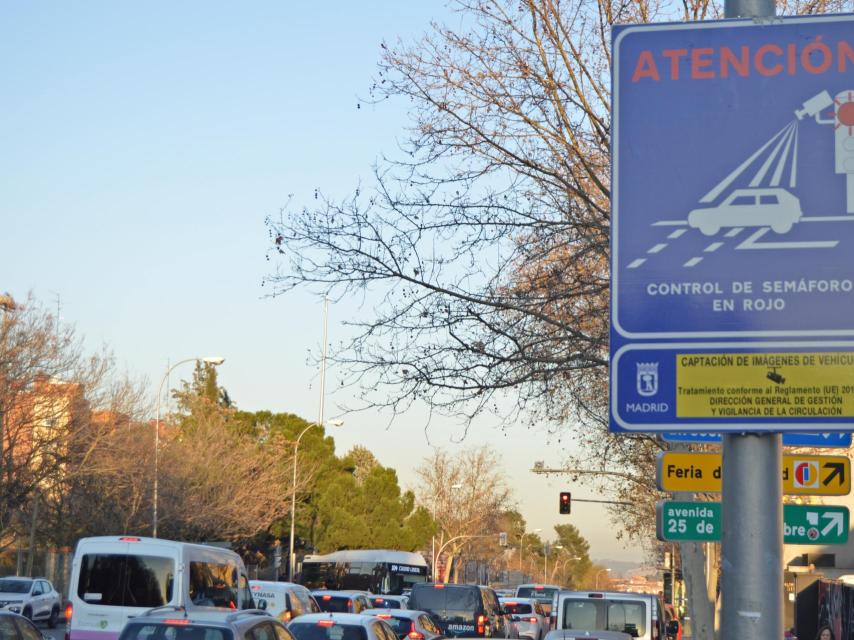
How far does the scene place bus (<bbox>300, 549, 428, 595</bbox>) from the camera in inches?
1996

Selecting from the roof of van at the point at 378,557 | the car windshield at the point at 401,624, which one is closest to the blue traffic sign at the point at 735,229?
the car windshield at the point at 401,624

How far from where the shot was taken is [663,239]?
4.54m

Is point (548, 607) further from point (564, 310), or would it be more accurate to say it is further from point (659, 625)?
point (564, 310)

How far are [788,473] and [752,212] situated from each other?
660 centimetres

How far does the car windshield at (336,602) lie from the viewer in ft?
81.6

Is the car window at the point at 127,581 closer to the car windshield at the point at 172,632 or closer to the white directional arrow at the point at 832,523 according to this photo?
the car windshield at the point at 172,632

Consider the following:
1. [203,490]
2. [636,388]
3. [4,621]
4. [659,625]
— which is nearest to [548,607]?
[203,490]

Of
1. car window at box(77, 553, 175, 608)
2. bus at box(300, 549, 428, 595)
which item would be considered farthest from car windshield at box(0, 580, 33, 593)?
car window at box(77, 553, 175, 608)

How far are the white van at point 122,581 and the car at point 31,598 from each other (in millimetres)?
17841

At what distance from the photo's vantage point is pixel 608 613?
1964 centimetres

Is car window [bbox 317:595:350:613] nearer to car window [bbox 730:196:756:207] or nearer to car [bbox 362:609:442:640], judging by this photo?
car [bbox 362:609:442:640]

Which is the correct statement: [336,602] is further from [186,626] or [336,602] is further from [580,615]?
[186,626]

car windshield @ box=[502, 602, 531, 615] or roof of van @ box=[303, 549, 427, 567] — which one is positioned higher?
roof of van @ box=[303, 549, 427, 567]

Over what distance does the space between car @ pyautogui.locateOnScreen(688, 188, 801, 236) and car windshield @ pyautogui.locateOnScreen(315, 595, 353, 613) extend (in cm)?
2132
